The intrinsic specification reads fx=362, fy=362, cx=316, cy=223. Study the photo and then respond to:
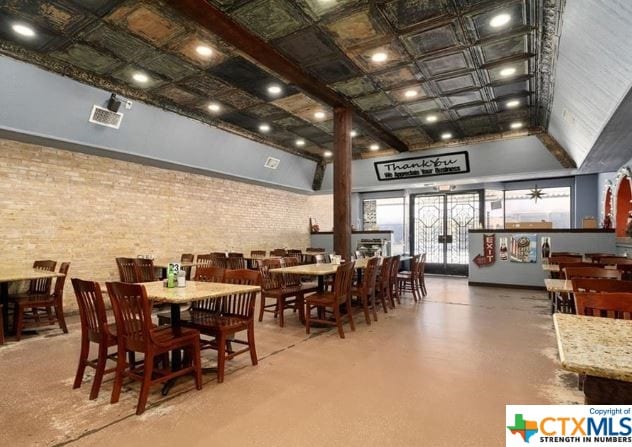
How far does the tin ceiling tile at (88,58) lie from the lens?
481 centimetres

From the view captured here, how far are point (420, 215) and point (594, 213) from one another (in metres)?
→ 4.58

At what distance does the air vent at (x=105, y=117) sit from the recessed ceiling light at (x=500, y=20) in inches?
220

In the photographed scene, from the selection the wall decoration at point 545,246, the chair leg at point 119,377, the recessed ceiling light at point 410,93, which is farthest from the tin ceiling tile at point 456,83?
the chair leg at point 119,377

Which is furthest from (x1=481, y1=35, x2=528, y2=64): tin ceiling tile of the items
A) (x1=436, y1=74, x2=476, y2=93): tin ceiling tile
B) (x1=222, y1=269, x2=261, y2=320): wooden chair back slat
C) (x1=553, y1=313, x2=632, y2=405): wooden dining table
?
(x1=553, y1=313, x2=632, y2=405): wooden dining table

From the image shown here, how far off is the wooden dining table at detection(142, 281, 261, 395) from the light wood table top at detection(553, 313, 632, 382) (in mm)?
2347

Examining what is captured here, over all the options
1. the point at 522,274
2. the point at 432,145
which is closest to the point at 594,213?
the point at 522,274

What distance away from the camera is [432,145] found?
370 inches

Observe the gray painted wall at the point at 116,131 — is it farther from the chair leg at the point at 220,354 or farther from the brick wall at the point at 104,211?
the chair leg at the point at 220,354

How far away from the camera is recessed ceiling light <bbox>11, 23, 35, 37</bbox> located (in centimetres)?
427

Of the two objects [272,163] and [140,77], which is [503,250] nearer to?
[272,163]

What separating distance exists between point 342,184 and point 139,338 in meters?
4.59

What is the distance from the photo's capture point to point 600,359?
1.14 m

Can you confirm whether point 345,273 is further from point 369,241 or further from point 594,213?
point 594,213

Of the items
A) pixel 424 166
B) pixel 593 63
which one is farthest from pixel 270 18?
pixel 424 166
